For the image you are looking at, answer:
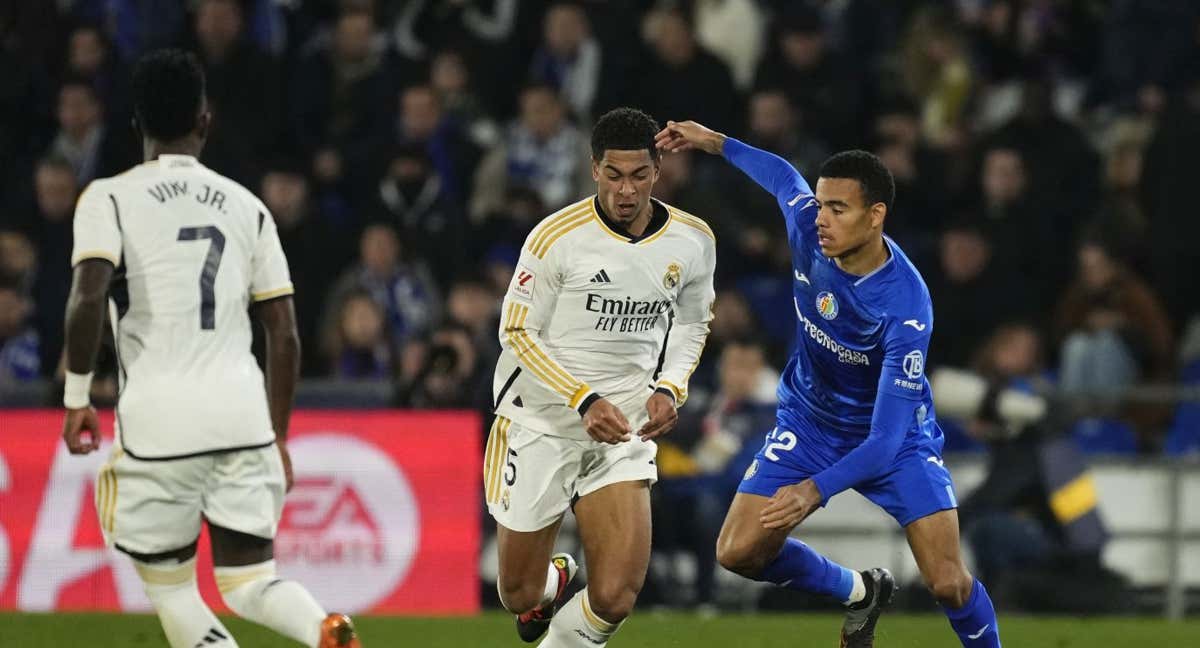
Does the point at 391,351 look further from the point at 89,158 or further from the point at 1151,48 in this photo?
the point at 1151,48

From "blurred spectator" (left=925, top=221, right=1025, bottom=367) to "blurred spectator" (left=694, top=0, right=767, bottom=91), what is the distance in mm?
2499

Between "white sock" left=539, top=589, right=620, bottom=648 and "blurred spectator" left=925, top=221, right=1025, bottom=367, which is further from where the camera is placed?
"blurred spectator" left=925, top=221, right=1025, bottom=367

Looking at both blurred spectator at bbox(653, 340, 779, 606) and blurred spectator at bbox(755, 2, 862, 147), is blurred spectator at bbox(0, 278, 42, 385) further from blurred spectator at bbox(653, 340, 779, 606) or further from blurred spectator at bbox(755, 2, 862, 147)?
blurred spectator at bbox(755, 2, 862, 147)

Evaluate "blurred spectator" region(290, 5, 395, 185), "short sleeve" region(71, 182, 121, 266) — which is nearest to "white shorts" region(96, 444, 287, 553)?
"short sleeve" region(71, 182, 121, 266)

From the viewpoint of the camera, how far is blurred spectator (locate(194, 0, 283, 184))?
14.2m

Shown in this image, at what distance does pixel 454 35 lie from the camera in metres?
15.0

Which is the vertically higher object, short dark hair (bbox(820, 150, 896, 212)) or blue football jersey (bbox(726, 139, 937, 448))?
short dark hair (bbox(820, 150, 896, 212))

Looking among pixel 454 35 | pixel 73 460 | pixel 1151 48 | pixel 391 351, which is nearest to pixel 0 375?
pixel 73 460

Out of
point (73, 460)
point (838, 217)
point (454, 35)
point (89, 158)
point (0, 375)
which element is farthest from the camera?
point (454, 35)

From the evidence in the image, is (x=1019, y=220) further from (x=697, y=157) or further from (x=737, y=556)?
(x=737, y=556)

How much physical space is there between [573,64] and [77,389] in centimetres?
876

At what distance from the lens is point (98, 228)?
6.29 meters

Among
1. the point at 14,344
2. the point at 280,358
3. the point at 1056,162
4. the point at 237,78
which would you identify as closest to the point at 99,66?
the point at 237,78

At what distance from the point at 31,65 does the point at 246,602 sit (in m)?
9.26
